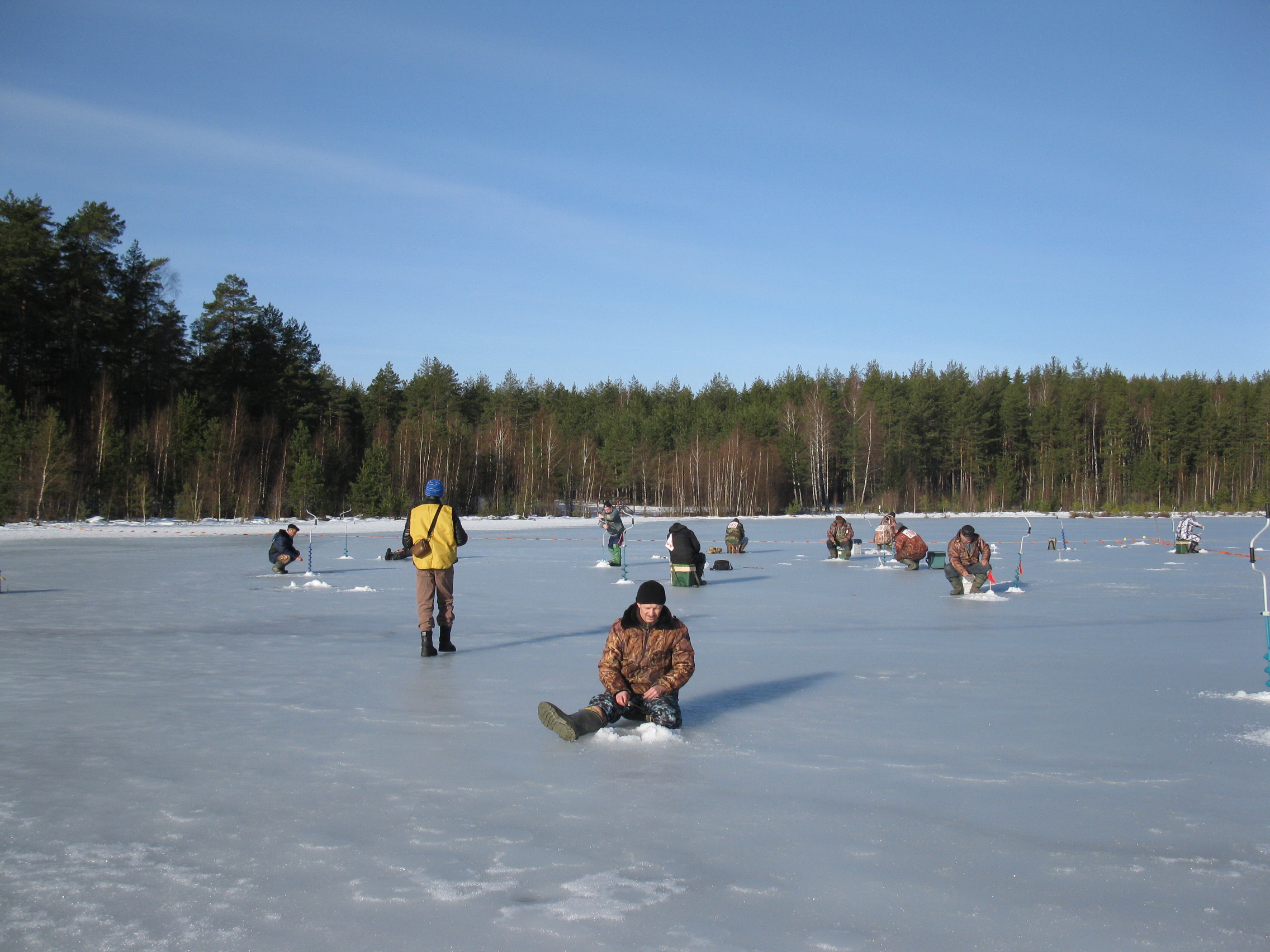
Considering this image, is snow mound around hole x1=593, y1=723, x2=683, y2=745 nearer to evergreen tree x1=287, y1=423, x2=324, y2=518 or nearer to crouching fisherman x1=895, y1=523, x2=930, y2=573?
crouching fisherman x1=895, y1=523, x2=930, y2=573

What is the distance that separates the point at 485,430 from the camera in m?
78.8

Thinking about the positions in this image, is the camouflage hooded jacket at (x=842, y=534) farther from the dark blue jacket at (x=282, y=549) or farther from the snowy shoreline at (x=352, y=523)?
the snowy shoreline at (x=352, y=523)

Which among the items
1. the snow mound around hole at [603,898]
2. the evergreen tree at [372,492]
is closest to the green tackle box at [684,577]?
the snow mound around hole at [603,898]

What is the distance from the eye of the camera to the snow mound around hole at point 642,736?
617 centimetres

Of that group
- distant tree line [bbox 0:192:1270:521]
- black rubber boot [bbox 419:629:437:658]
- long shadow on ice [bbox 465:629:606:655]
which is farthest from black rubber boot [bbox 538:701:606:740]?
distant tree line [bbox 0:192:1270:521]

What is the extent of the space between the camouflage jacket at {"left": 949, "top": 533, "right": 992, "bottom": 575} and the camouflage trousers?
32.9 ft

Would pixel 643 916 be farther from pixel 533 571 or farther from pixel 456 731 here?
pixel 533 571

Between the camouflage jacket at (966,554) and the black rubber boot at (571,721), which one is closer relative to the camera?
the black rubber boot at (571,721)

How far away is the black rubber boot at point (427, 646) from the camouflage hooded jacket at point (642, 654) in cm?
350

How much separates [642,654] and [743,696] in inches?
61.8

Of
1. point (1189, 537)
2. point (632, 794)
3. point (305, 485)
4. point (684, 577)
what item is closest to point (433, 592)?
point (632, 794)

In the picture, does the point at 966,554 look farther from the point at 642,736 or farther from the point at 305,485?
the point at 305,485

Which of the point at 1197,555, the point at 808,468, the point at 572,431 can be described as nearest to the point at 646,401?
the point at 572,431

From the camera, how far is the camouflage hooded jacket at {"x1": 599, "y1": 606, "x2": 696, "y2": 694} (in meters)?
6.42
